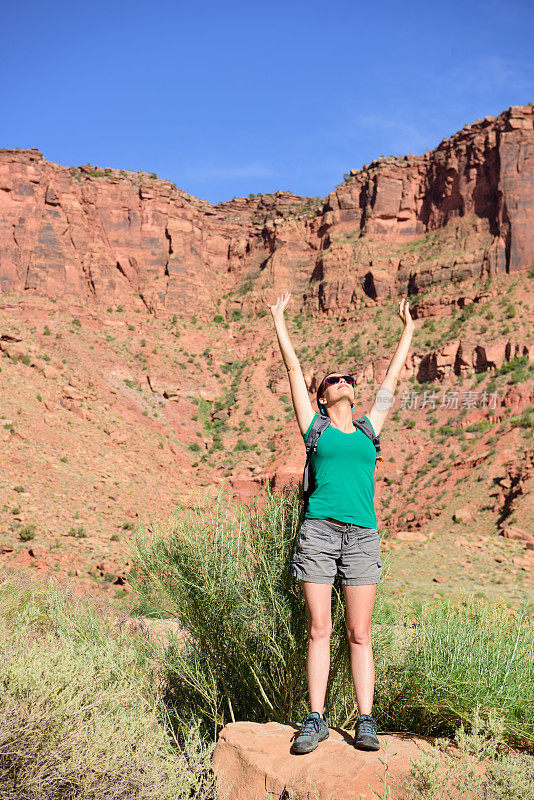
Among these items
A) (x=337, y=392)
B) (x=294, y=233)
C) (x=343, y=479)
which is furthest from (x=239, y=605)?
(x=294, y=233)

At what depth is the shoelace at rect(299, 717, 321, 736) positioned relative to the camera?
10.0 ft

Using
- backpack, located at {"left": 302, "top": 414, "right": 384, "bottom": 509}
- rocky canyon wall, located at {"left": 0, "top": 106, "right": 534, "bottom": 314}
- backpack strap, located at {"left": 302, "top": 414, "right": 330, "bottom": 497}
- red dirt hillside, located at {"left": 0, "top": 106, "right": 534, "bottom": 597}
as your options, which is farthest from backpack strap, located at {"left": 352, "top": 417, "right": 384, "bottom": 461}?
rocky canyon wall, located at {"left": 0, "top": 106, "right": 534, "bottom": 314}

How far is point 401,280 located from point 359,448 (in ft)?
162

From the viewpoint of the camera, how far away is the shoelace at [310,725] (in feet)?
10.0

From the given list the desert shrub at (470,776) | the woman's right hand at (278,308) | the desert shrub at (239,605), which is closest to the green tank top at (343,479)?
the desert shrub at (239,605)

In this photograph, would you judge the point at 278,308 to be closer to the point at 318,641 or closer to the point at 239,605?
the point at 239,605

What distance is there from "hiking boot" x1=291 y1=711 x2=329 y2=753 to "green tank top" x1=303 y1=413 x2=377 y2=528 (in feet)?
3.81

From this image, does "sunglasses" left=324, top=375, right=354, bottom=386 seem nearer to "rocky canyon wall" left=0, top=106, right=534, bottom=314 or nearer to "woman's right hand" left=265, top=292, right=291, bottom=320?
"woman's right hand" left=265, top=292, right=291, bottom=320

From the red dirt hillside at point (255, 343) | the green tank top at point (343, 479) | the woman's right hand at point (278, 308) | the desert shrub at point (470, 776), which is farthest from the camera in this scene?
the red dirt hillside at point (255, 343)

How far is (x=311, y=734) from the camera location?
9.96 feet

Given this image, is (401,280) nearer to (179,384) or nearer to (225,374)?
(225,374)

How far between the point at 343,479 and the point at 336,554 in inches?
18.2

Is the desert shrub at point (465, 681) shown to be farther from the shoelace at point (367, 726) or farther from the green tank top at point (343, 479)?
the green tank top at point (343, 479)

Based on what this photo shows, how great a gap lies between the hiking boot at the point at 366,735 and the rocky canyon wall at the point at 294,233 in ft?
154
